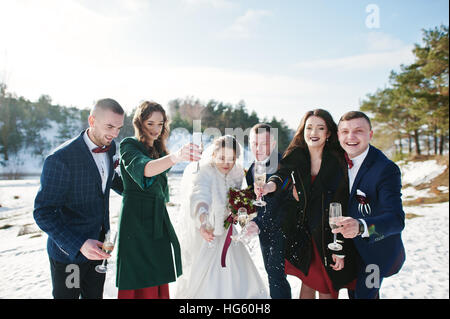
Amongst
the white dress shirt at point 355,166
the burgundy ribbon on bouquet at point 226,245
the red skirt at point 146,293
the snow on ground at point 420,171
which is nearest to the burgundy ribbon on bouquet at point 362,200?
the white dress shirt at point 355,166

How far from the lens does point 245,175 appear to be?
322cm

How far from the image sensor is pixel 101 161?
8.18ft

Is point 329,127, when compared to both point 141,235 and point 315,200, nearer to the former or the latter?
point 315,200

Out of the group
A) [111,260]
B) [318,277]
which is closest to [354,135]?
[318,277]

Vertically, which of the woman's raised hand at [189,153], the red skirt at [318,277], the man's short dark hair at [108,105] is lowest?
the red skirt at [318,277]

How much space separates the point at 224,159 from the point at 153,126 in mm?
1094

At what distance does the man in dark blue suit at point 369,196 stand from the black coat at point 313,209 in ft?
0.30

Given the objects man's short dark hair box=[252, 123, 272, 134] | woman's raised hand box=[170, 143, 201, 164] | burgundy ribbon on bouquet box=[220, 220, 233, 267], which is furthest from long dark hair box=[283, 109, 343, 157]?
burgundy ribbon on bouquet box=[220, 220, 233, 267]

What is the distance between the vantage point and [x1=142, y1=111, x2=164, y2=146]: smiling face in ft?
8.09

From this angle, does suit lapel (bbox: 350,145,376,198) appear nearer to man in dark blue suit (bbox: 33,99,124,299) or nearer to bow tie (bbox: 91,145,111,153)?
man in dark blue suit (bbox: 33,99,124,299)

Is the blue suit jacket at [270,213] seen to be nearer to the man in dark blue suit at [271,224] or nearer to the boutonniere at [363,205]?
the man in dark blue suit at [271,224]

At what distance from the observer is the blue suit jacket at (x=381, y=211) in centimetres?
210

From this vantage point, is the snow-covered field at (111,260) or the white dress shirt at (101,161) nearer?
the white dress shirt at (101,161)
